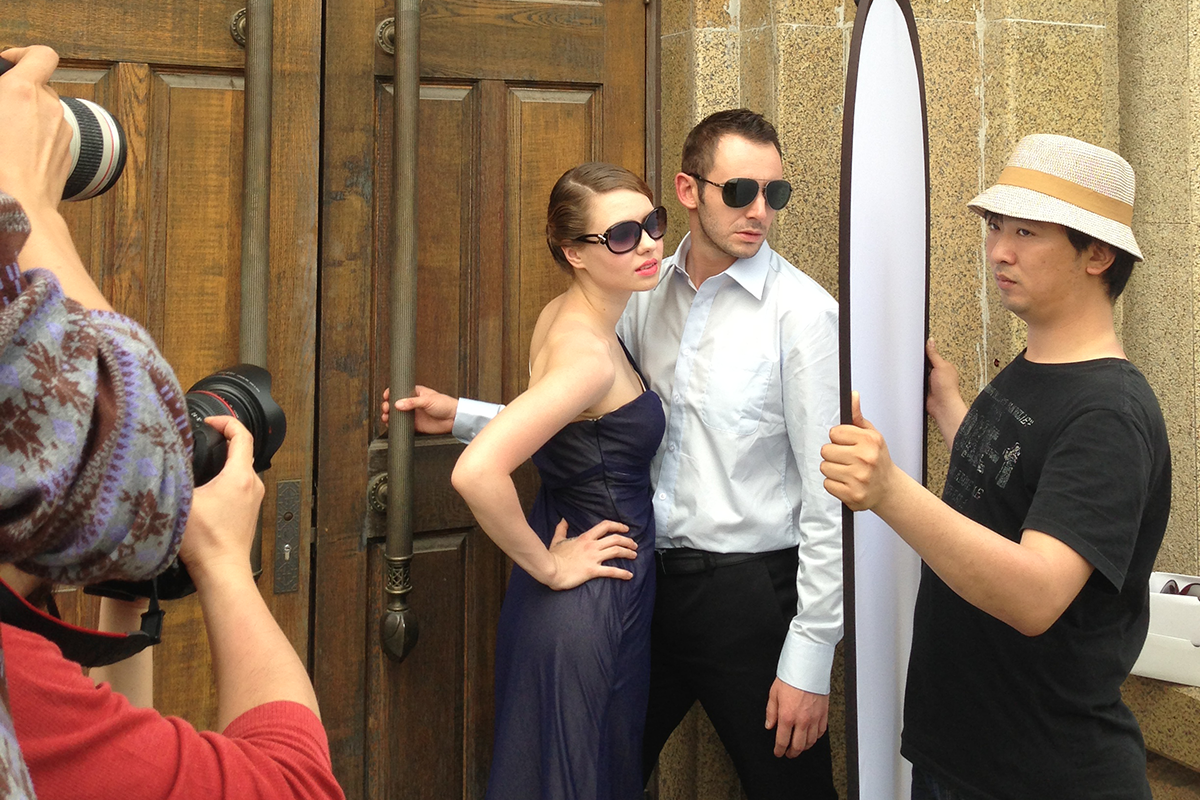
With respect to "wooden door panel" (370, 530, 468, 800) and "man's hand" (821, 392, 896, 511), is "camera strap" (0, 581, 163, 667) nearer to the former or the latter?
"man's hand" (821, 392, 896, 511)

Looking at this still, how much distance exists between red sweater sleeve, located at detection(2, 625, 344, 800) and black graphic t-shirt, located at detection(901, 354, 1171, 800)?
101 cm

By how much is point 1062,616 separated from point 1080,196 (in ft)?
2.05

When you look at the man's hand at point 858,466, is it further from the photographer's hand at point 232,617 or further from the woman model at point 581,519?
the photographer's hand at point 232,617

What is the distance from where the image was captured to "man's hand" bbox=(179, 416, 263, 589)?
34.0 inches

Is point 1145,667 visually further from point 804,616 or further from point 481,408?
point 481,408

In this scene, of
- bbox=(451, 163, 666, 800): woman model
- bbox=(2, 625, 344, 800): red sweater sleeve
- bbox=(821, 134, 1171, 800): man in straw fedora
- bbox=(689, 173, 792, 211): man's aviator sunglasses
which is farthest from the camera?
bbox=(689, 173, 792, 211): man's aviator sunglasses

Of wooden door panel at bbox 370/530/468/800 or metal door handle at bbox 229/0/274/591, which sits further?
wooden door panel at bbox 370/530/468/800

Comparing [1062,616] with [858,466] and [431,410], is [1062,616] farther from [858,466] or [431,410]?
[431,410]

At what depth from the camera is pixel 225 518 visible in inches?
34.7

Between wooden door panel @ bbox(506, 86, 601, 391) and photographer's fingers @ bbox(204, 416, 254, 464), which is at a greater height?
wooden door panel @ bbox(506, 86, 601, 391)

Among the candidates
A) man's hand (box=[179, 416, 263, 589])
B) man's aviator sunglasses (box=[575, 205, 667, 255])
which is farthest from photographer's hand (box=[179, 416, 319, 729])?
man's aviator sunglasses (box=[575, 205, 667, 255])

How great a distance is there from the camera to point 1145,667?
79.9 inches

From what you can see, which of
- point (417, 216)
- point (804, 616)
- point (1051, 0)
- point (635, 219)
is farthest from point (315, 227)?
point (1051, 0)

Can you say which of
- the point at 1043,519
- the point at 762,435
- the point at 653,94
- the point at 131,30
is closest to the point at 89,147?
the point at 131,30
